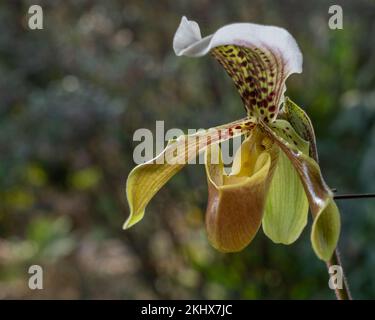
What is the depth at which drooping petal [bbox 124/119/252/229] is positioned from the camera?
0.92 meters

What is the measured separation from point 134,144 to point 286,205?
4.39ft

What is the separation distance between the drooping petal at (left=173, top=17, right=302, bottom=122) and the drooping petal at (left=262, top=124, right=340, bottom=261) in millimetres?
86

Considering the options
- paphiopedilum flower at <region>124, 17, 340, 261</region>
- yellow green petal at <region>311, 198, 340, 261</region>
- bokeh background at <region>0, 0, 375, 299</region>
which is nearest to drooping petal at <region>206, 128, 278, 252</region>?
paphiopedilum flower at <region>124, 17, 340, 261</region>

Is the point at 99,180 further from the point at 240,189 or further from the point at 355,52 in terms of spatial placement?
the point at 240,189

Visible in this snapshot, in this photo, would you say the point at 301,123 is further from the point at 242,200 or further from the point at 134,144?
the point at 134,144

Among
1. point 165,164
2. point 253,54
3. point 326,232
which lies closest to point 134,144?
point 165,164

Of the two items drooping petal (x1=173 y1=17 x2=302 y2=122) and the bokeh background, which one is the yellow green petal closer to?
drooping petal (x1=173 y1=17 x2=302 y2=122)

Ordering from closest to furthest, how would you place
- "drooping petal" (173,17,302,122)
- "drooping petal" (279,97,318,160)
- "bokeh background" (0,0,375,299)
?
"drooping petal" (173,17,302,122) → "drooping petal" (279,97,318,160) → "bokeh background" (0,0,375,299)

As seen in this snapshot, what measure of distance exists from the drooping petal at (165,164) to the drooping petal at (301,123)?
0.25 feet

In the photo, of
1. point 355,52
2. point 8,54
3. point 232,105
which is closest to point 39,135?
point 8,54

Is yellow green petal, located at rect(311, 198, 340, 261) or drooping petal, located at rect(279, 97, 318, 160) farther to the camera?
drooping petal, located at rect(279, 97, 318, 160)

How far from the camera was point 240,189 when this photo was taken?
2.91ft

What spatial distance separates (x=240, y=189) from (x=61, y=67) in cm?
159

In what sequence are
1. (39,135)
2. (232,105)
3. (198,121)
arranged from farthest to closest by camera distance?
(232,105), (198,121), (39,135)
